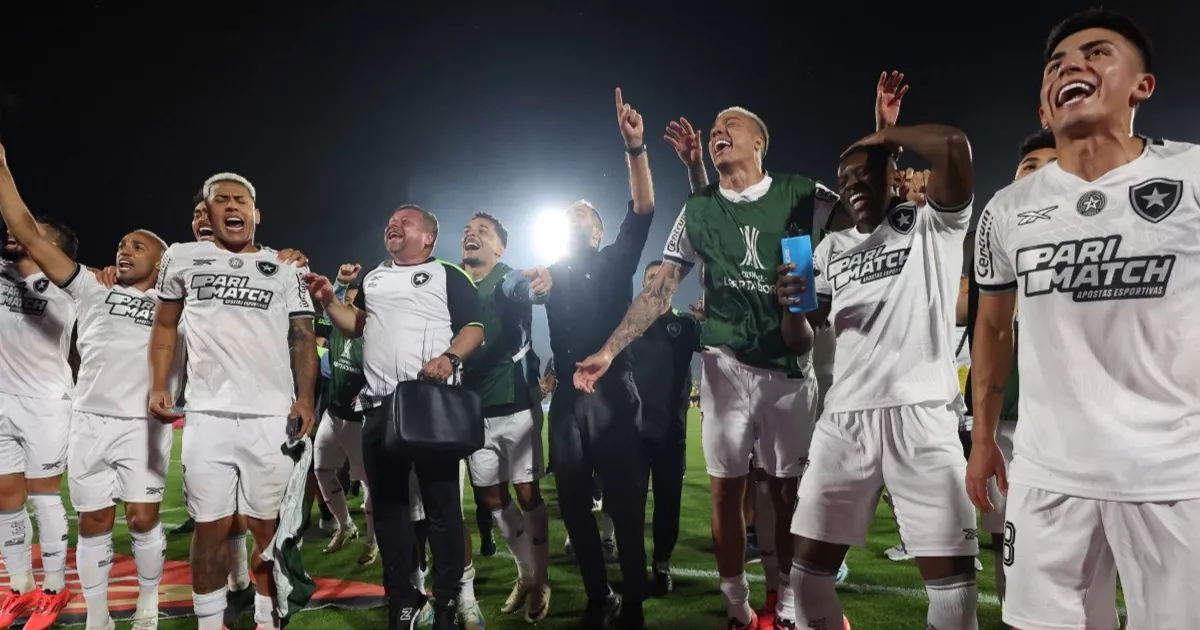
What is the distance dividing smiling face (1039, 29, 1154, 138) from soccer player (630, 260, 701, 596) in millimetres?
2693

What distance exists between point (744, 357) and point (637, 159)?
4.08 feet

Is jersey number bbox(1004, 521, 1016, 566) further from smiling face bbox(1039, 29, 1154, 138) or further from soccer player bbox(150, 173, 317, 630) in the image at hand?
soccer player bbox(150, 173, 317, 630)

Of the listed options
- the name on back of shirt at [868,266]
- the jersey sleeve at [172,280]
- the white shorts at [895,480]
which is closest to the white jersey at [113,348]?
the jersey sleeve at [172,280]

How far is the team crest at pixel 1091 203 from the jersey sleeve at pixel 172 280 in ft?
13.2

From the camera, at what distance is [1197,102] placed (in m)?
12.6

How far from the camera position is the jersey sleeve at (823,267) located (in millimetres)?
3047

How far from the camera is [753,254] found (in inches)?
136

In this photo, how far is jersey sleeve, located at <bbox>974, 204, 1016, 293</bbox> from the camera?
2.15 metres

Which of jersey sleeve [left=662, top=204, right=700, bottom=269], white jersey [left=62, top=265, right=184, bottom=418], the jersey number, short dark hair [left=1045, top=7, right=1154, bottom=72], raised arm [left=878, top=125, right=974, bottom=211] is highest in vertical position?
short dark hair [left=1045, top=7, right=1154, bottom=72]

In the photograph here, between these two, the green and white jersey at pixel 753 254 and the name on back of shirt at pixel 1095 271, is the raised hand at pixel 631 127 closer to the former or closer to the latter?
the green and white jersey at pixel 753 254

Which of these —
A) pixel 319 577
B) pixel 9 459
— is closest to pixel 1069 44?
pixel 319 577

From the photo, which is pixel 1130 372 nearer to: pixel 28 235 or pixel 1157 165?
pixel 1157 165

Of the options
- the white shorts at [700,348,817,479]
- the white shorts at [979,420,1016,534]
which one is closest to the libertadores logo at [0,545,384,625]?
the white shorts at [700,348,817,479]

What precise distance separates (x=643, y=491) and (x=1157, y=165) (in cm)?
264
